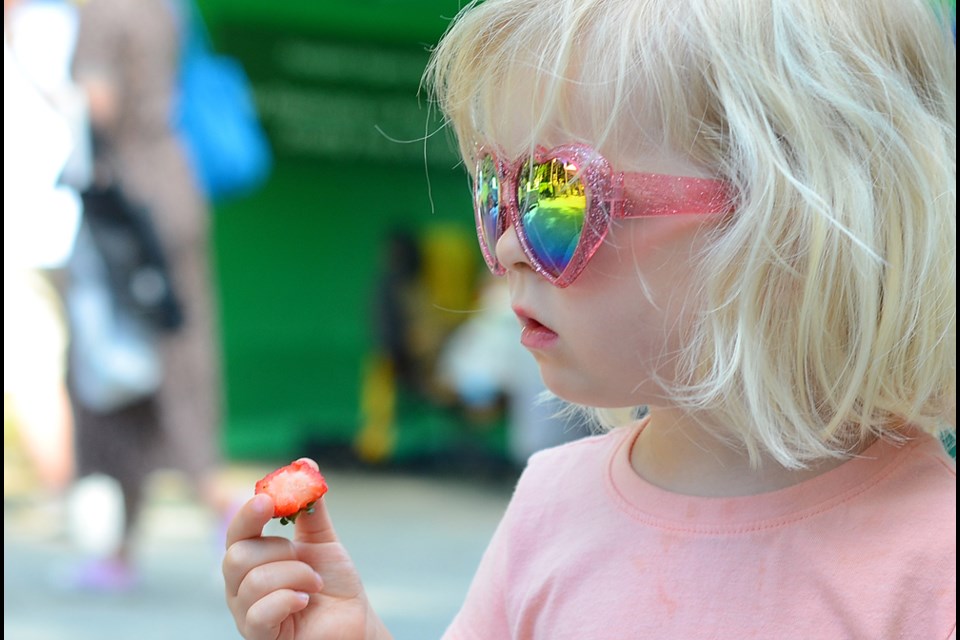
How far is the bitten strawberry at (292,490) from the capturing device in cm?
127

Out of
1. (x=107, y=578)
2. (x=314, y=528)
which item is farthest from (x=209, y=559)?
(x=314, y=528)

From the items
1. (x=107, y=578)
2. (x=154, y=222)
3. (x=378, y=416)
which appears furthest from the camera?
(x=378, y=416)

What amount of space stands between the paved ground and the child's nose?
8.77 ft

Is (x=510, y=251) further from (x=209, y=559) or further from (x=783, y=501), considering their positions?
(x=209, y=559)

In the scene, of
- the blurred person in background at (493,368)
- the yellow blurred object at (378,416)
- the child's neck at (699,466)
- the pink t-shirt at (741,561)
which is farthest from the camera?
the yellow blurred object at (378,416)

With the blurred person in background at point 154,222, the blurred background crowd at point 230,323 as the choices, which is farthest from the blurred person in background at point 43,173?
the blurred person in background at point 154,222

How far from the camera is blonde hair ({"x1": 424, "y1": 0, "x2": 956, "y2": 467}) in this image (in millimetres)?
1225

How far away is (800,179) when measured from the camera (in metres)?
1.23

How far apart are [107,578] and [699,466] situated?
368 cm

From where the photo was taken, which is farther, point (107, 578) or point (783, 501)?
point (107, 578)

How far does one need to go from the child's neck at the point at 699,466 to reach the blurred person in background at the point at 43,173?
3.44 metres

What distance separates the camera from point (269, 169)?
805cm

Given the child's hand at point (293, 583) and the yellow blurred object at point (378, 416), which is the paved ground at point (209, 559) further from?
the child's hand at point (293, 583)

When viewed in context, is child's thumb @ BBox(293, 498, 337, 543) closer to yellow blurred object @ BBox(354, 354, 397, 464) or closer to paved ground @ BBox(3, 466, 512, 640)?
paved ground @ BBox(3, 466, 512, 640)
